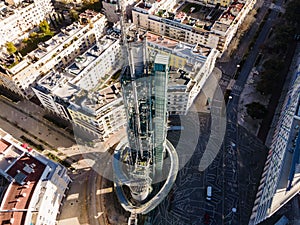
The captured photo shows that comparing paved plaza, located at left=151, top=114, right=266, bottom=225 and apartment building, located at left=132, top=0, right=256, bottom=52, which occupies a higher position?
apartment building, located at left=132, top=0, right=256, bottom=52

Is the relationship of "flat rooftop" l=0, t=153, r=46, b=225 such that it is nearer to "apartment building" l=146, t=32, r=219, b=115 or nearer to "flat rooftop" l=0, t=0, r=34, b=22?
"apartment building" l=146, t=32, r=219, b=115

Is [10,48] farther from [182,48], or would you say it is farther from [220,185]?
[220,185]

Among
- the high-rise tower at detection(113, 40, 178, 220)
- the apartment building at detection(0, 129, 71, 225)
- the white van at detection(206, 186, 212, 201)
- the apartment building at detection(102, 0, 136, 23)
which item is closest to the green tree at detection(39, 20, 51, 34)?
the apartment building at detection(102, 0, 136, 23)

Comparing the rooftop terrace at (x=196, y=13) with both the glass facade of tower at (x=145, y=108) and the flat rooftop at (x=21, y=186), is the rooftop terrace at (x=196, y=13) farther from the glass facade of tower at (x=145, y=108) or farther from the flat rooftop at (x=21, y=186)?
the flat rooftop at (x=21, y=186)

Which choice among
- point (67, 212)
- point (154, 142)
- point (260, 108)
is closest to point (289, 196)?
point (154, 142)

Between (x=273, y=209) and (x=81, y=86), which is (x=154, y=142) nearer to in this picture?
(x=273, y=209)
